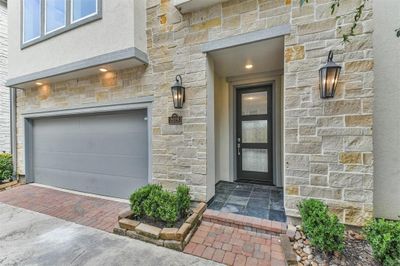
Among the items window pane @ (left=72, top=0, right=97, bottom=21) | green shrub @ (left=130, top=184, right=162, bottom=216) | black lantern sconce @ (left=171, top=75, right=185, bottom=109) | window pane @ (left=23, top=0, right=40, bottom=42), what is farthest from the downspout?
black lantern sconce @ (left=171, top=75, right=185, bottom=109)

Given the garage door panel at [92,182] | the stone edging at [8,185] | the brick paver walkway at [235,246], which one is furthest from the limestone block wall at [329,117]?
the stone edging at [8,185]

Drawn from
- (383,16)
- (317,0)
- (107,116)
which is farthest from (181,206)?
(383,16)

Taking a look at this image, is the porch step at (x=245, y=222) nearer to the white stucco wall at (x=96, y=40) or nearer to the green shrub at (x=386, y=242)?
the green shrub at (x=386, y=242)

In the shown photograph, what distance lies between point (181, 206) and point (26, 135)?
19.5 feet

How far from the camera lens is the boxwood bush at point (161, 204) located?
9.07 ft

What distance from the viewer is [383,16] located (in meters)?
2.91

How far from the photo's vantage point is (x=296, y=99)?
9.20 feet

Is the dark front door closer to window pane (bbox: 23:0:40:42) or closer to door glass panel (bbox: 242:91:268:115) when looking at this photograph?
door glass panel (bbox: 242:91:268:115)

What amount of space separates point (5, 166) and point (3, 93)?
2688 millimetres

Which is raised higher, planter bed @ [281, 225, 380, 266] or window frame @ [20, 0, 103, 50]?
window frame @ [20, 0, 103, 50]

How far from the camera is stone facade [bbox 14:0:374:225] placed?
253cm

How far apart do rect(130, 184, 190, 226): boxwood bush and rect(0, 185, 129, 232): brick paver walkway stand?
63cm

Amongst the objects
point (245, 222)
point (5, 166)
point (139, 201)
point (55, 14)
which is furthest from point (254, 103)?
point (5, 166)

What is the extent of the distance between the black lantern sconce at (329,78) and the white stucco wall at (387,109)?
1051mm
